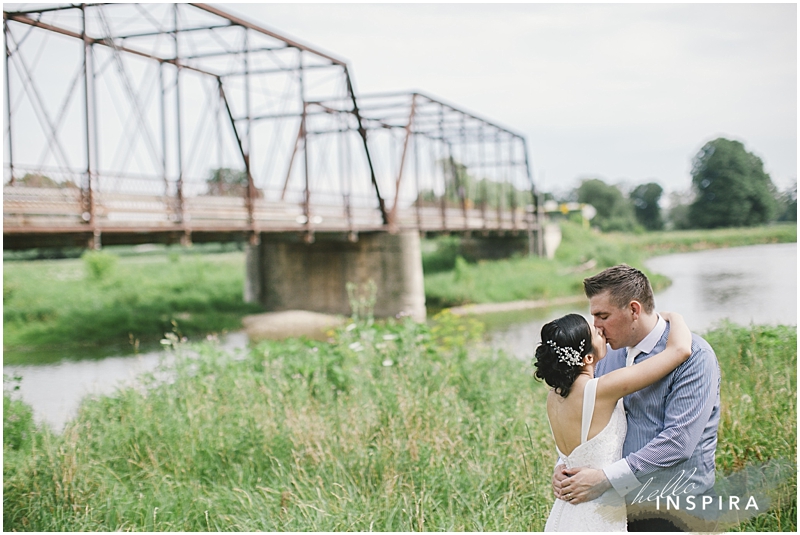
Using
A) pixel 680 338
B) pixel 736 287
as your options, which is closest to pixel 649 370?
pixel 680 338

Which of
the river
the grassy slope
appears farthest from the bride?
the grassy slope

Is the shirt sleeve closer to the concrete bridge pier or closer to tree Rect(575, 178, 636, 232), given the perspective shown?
the concrete bridge pier

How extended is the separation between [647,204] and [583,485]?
1164 inches

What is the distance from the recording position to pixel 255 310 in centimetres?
2577

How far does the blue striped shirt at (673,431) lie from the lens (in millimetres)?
2496

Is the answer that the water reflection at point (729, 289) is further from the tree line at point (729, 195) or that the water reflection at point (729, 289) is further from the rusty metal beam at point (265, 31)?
the rusty metal beam at point (265, 31)

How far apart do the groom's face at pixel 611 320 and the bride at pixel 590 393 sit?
0.04m

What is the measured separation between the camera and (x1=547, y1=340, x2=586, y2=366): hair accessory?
2.55m

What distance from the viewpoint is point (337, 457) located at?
4.66 metres

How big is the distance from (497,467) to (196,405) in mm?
2853

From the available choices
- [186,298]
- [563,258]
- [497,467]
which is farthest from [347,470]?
[563,258]

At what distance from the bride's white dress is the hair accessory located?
0.10 meters

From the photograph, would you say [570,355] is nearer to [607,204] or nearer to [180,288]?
[180,288]

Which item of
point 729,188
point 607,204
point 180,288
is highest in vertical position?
point 607,204
